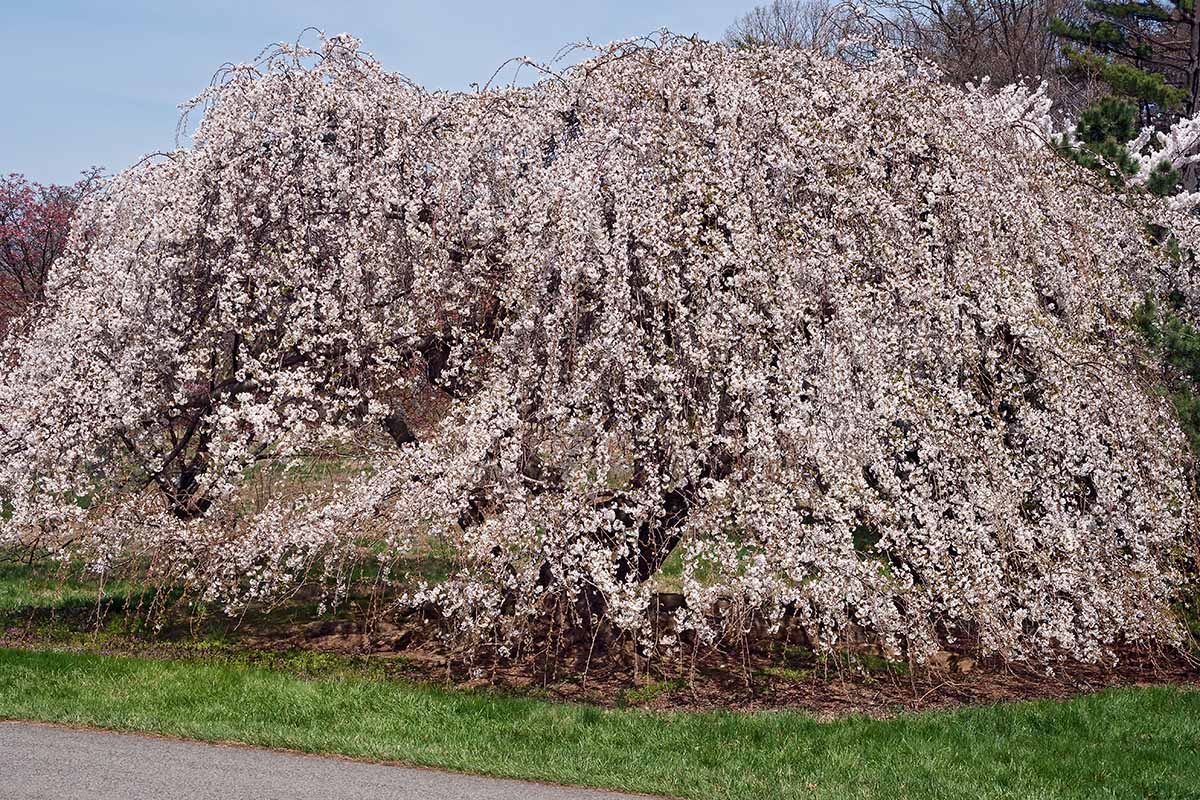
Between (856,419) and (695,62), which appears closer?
(856,419)

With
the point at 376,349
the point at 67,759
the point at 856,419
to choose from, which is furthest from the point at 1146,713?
the point at 67,759

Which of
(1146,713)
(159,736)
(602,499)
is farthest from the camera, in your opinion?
(602,499)

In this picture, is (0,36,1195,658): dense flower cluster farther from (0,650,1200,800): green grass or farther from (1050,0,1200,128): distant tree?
(1050,0,1200,128): distant tree

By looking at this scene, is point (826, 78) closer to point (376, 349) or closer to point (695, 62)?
point (695, 62)

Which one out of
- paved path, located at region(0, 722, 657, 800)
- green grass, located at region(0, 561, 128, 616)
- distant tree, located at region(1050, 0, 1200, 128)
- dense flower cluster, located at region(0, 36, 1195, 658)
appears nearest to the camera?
paved path, located at region(0, 722, 657, 800)

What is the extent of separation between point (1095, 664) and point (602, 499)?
11.5 ft

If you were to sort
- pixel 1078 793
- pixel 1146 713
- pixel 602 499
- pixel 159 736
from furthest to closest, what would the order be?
1. pixel 602 499
2. pixel 1146 713
3. pixel 159 736
4. pixel 1078 793

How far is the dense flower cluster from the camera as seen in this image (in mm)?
6070

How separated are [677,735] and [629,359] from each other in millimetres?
2054

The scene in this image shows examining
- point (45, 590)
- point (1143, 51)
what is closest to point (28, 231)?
point (45, 590)

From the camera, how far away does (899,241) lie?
6641 millimetres

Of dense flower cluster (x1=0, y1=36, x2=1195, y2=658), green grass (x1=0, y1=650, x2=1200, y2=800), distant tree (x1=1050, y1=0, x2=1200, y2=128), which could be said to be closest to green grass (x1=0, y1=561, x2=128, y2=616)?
dense flower cluster (x1=0, y1=36, x2=1195, y2=658)

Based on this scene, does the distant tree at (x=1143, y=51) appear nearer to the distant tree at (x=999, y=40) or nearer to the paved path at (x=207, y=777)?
the distant tree at (x=999, y=40)

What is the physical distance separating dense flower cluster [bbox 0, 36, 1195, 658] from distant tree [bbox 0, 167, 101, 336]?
8.67 metres
